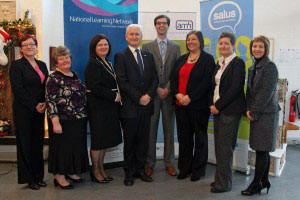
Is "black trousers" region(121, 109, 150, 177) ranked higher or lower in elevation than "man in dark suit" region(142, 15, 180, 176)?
lower

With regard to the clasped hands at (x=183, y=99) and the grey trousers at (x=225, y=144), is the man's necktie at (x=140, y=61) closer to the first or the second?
the clasped hands at (x=183, y=99)

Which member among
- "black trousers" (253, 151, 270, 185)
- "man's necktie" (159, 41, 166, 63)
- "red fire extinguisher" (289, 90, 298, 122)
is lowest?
"black trousers" (253, 151, 270, 185)

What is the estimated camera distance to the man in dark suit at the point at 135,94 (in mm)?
3002

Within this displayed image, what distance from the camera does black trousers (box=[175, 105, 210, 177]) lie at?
3.13m

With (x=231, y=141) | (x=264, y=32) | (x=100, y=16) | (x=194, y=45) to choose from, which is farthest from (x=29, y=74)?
(x=264, y=32)

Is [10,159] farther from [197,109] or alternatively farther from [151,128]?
[197,109]

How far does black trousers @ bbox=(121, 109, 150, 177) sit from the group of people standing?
1 cm

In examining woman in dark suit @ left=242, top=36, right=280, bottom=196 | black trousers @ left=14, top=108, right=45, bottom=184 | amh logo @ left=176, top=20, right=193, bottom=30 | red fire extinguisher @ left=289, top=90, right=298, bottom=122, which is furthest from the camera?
red fire extinguisher @ left=289, top=90, right=298, bottom=122

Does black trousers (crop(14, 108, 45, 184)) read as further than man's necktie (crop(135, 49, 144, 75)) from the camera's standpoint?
No

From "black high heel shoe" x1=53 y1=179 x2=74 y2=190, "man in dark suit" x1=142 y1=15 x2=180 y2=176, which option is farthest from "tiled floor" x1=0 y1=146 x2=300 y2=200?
"man in dark suit" x1=142 y1=15 x2=180 y2=176

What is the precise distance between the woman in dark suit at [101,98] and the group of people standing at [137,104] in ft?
0.03

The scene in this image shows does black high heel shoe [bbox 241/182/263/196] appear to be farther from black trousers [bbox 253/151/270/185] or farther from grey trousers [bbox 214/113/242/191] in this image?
grey trousers [bbox 214/113/242/191]

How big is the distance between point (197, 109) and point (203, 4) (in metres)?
1.56

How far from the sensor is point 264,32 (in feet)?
16.5
